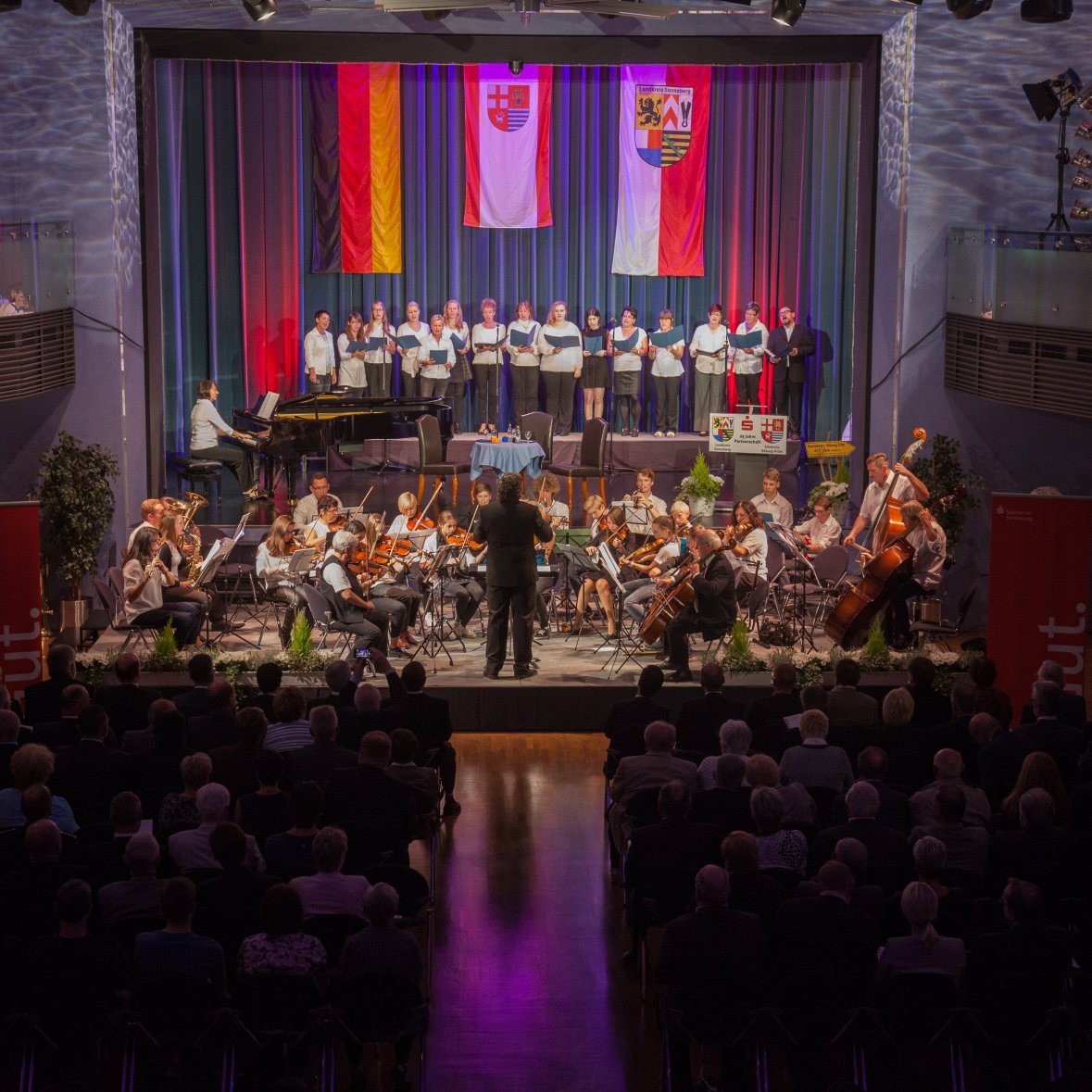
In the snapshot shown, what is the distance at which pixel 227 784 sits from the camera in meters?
7.41

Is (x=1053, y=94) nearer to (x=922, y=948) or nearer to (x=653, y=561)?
(x=653, y=561)

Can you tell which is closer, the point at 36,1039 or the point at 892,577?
the point at 36,1039

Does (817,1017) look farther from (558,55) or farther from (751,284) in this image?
(751,284)

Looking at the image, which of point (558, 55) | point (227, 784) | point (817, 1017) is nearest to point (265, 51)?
point (558, 55)

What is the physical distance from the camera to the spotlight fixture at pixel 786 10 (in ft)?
44.8

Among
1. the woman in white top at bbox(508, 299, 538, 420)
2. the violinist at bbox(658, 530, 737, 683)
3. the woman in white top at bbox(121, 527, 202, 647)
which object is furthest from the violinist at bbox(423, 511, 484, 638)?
the woman in white top at bbox(508, 299, 538, 420)

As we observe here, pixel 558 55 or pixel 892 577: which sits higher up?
pixel 558 55

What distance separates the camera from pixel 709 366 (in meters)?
18.7

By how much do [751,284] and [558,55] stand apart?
4997 millimetres

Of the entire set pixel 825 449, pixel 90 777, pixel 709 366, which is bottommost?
pixel 90 777

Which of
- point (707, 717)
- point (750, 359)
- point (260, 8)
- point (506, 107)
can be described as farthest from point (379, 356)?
point (707, 717)

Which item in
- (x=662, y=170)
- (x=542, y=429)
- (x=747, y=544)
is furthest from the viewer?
(x=662, y=170)

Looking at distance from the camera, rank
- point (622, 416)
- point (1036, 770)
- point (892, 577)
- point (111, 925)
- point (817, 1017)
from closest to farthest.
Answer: point (817, 1017)
point (111, 925)
point (1036, 770)
point (892, 577)
point (622, 416)

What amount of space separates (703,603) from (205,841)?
557cm
